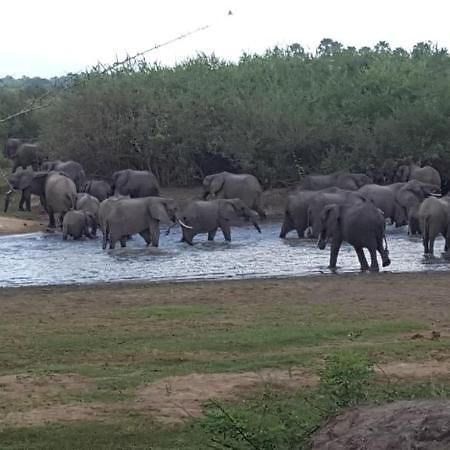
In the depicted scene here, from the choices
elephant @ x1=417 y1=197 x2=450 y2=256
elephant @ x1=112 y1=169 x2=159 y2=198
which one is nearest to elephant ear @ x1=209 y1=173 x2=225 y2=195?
elephant @ x1=112 y1=169 x2=159 y2=198

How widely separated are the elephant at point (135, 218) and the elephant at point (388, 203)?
5.55m

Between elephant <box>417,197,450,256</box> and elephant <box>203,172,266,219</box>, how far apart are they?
8.57 meters

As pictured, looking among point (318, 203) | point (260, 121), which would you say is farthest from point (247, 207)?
point (260, 121)

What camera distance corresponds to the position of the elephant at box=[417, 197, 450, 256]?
67.9ft

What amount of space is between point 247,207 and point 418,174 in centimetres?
674

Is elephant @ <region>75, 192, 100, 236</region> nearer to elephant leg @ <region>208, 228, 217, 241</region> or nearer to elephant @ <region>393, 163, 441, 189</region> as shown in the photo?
elephant leg @ <region>208, 228, 217, 241</region>

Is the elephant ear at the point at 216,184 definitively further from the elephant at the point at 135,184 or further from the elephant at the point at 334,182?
the elephant at the point at 334,182

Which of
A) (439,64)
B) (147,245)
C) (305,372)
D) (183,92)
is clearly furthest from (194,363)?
(439,64)

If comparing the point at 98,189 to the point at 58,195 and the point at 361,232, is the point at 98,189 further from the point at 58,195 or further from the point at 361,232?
the point at 361,232

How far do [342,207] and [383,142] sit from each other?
46.2ft

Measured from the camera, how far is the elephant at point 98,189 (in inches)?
1195

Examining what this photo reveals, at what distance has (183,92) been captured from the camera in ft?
122

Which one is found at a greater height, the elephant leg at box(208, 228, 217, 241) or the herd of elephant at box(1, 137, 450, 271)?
the herd of elephant at box(1, 137, 450, 271)

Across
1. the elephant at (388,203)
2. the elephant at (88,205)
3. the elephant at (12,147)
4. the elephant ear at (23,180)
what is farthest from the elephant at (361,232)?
the elephant at (12,147)
